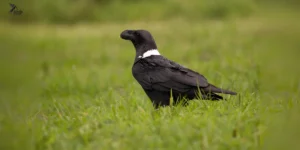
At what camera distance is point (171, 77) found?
4.30 m

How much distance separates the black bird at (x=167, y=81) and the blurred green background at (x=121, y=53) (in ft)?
1.24

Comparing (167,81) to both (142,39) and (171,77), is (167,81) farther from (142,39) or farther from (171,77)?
(142,39)

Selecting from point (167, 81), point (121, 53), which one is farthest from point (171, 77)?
point (121, 53)

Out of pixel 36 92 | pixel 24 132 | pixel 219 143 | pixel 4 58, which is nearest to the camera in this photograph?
pixel 219 143

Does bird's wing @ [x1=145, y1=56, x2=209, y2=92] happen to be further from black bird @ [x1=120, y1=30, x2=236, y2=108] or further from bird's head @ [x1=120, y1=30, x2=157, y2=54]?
bird's head @ [x1=120, y1=30, x2=157, y2=54]

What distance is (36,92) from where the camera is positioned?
5594 mm

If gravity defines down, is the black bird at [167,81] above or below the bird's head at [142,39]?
below

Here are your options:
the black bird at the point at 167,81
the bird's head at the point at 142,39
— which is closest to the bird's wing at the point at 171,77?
the black bird at the point at 167,81

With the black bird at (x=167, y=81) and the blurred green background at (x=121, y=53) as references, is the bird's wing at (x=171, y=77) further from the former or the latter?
the blurred green background at (x=121, y=53)

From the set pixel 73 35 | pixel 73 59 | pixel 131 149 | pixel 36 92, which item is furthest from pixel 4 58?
pixel 131 149

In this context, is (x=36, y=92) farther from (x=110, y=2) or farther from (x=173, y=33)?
(x=110, y=2)

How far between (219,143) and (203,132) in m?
0.16

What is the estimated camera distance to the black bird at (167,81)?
13.8 feet

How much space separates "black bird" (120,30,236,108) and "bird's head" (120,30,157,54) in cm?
5
